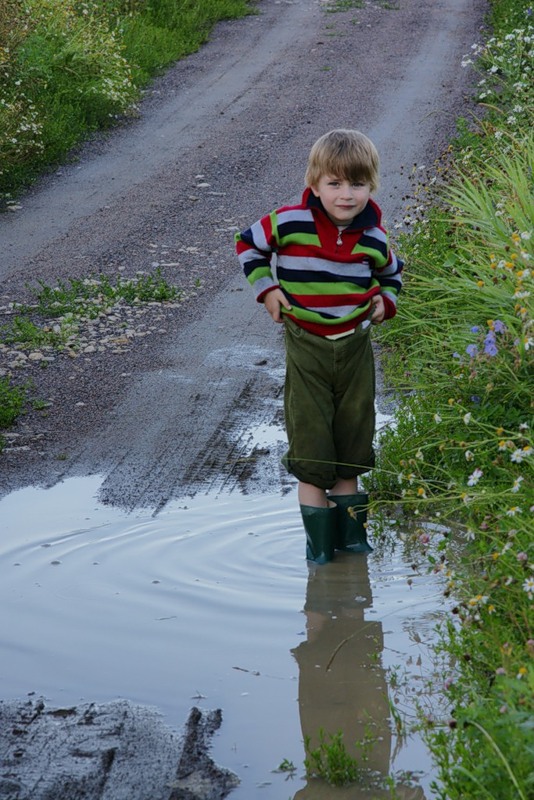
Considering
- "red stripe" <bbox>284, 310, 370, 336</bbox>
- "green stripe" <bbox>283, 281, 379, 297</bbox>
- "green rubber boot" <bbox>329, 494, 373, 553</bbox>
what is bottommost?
"green rubber boot" <bbox>329, 494, 373, 553</bbox>

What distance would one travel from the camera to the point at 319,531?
408cm

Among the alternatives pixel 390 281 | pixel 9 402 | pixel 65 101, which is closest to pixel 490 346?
pixel 390 281

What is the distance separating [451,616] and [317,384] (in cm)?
92

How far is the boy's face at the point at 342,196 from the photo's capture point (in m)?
3.78

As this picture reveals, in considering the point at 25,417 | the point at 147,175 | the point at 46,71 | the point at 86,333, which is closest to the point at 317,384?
the point at 25,417

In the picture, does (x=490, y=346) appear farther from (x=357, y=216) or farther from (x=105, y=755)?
(x=105, y=755)

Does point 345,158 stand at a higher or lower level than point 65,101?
higher

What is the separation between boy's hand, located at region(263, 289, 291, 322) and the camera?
12.7ft

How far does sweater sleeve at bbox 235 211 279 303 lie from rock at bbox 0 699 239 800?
149cm

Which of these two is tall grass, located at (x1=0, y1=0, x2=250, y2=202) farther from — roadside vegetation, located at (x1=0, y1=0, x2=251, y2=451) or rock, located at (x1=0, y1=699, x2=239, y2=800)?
rock, located at (x1=0, y1=699, x2=239, y2=800)

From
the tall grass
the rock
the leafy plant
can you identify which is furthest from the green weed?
the tall grass

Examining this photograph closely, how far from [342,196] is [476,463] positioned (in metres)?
1.21

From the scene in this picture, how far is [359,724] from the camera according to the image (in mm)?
3078

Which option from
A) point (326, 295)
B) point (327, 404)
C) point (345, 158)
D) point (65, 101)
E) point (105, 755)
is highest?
point (345, 158)
